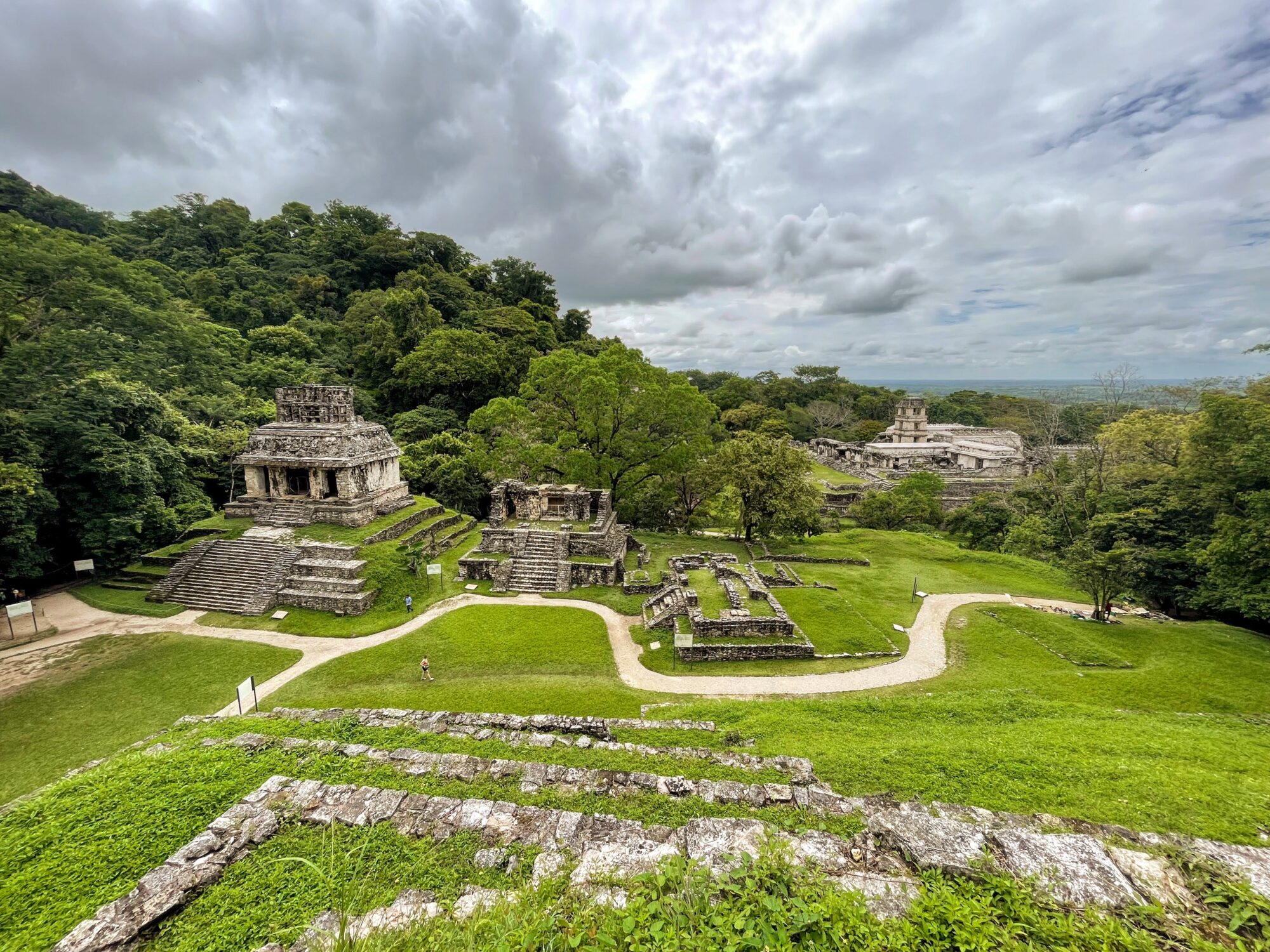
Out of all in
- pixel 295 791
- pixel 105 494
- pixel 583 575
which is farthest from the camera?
pixel 583 575

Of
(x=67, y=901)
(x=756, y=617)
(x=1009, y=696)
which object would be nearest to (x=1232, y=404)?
(x=1009, y=696)

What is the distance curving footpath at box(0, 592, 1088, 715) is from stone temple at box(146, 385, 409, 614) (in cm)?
139

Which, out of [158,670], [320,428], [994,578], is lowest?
[994,578]

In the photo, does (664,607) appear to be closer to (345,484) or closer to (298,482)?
(345,484)

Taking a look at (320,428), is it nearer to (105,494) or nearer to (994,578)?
(105,494)

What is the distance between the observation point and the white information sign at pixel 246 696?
11432mm

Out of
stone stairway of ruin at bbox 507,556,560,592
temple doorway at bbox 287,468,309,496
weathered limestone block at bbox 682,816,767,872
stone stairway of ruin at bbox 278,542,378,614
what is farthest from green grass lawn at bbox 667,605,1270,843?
temple doorway at bbox 287,468,309,496

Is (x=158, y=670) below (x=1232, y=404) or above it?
below

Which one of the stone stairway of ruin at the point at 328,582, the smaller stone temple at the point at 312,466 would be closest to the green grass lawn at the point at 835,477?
the smaller stone temple at the point at 312,466

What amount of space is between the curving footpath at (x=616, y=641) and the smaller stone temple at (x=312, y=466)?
18.4 feet

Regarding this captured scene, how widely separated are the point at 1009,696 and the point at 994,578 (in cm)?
1177

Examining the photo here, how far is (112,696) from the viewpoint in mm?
12156

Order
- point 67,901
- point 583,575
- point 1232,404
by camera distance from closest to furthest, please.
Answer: point 67,901
point 1232,404
point 583,575

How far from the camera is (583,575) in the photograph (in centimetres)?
1881
